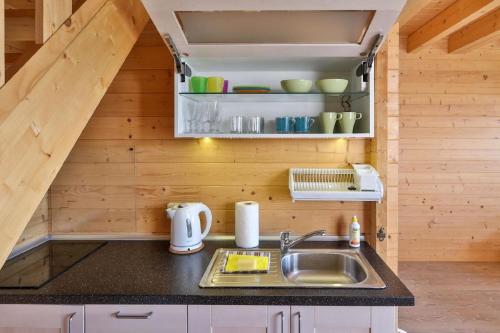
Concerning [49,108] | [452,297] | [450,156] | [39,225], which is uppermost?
[49,108]

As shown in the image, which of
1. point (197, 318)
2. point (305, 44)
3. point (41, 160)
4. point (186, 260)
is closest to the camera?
point (41, 160)

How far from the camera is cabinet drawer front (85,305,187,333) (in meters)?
1.22

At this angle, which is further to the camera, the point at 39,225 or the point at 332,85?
the point at 39,225

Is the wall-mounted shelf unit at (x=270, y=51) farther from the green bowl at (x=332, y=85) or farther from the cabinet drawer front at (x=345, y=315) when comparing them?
the cabinet drawer front at (x=345, y=315)

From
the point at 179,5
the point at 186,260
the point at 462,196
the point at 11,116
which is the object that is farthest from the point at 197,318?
the point at 462,196

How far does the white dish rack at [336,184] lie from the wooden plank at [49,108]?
1058 millimetres

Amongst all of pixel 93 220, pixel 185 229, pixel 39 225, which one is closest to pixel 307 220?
pixel 185 229

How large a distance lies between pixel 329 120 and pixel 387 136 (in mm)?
380

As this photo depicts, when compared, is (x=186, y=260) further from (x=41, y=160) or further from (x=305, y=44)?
(x=305, y=44)

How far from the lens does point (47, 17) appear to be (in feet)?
3.59

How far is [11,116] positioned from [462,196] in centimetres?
400

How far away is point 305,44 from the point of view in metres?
1.41

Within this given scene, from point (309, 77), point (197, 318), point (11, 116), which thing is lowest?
point (197, 318)

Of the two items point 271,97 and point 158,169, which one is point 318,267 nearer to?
point 271,97
